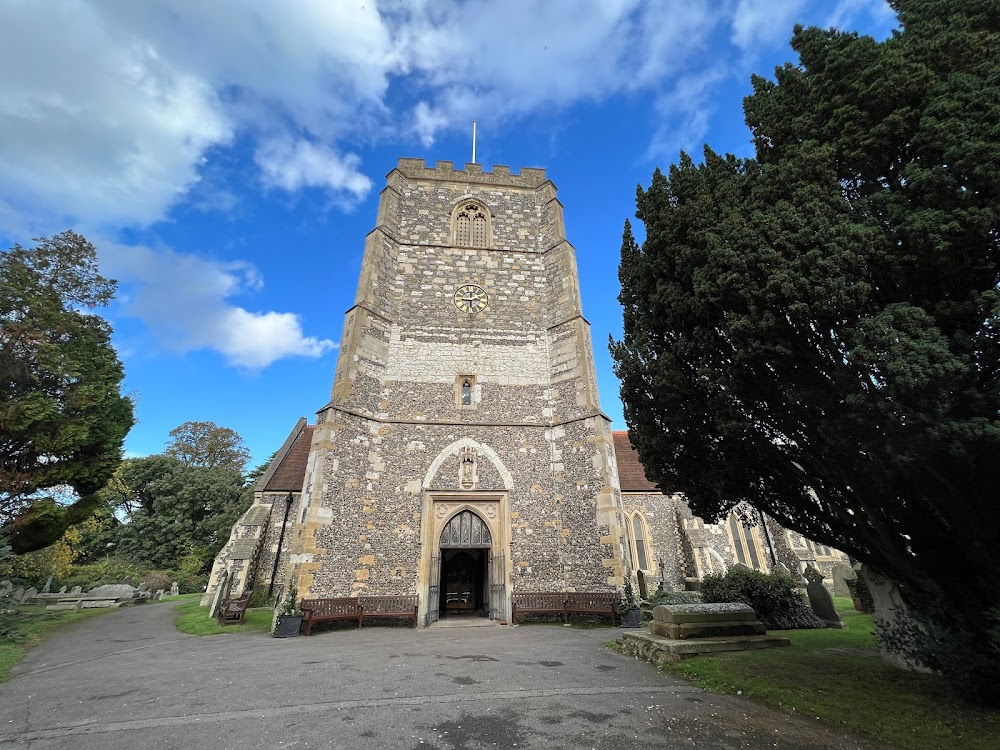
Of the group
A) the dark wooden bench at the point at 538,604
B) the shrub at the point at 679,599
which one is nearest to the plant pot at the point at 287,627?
the dark wooden bench at the point at 538,604

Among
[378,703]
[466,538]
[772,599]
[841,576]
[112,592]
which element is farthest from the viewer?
[112,592]

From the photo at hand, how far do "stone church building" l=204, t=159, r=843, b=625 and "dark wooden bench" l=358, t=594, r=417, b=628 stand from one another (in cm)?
22

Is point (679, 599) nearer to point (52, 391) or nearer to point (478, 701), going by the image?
point (478, 701)

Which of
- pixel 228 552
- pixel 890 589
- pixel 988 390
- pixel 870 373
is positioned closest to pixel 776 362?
pixel 870 373

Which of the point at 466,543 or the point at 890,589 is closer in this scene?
the point at 890,589

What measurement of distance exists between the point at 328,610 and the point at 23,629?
24.7 feet

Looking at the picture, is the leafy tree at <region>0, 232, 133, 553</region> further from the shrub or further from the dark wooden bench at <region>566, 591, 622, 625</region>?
the shrub

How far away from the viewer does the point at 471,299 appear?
54.1 feet

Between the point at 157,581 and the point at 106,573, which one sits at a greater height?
the point at 106,573

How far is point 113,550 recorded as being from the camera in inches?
1284

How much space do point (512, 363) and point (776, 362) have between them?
34.1ft

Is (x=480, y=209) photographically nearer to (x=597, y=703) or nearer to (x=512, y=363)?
(x=512, y=363)

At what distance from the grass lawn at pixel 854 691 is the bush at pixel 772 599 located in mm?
2419

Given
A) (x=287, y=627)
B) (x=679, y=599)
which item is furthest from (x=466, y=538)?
(x=679, y=599)
